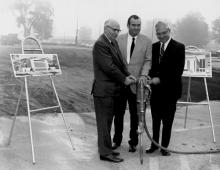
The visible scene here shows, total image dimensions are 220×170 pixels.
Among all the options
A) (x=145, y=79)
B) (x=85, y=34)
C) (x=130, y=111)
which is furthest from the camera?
(x=85, y=34)

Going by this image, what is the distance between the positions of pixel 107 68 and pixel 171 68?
2.75ft

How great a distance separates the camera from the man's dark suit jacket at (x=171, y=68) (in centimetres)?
436

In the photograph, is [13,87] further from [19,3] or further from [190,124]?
[190,124]

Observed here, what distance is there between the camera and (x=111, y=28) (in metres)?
4.00

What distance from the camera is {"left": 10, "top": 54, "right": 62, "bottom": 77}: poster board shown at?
4191 millimetres

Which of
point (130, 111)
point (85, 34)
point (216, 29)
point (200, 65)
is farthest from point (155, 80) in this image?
point (216, 29)

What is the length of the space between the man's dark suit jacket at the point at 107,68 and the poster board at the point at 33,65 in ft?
2.06

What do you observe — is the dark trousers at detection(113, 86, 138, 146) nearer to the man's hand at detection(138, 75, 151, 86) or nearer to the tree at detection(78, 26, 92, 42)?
the man's hand at detection(138, 75, 151, 86)

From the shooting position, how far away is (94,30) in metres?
8.01

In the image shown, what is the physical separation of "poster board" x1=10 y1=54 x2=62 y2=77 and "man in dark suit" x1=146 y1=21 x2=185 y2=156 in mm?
1206

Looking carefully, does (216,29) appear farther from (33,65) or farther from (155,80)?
(33,65)

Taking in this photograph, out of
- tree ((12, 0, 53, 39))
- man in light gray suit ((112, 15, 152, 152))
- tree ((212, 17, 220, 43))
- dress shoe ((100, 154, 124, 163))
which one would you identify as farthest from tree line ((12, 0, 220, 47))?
dress shoe ((100, 154, 124, 163))

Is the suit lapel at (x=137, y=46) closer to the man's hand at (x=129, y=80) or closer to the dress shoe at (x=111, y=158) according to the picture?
the man's hand at (x=129, y=80)

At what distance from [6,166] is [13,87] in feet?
11.1
